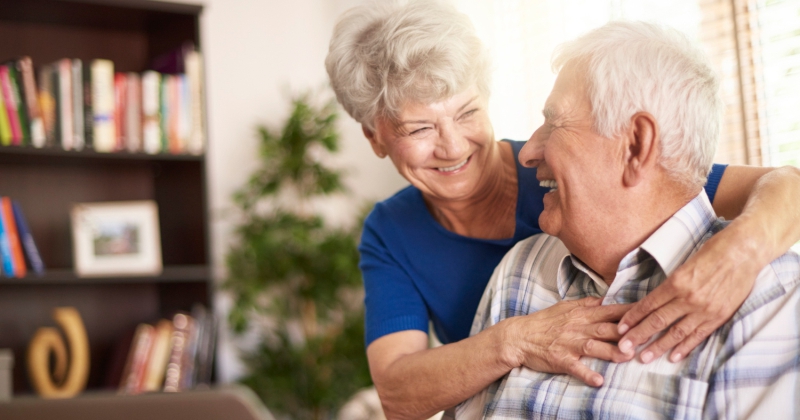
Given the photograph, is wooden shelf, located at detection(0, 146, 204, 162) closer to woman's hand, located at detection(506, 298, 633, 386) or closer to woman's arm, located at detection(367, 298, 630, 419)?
woman's arm, located at detection(367, 298, 630, 419)

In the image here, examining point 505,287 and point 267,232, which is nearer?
point 505,287

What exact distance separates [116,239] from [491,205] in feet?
6.65

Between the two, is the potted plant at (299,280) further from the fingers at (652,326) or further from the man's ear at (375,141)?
the fingers at (652,326)

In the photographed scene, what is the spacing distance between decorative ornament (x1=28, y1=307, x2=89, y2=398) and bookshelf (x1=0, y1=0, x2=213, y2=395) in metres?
0.14

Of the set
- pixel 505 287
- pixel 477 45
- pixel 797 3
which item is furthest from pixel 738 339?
pixel 797 3

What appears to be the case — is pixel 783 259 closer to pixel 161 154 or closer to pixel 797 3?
pixel 797 3

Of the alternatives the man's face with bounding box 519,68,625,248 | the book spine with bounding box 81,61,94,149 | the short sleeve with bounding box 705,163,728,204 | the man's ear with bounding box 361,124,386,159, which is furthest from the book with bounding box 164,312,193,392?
the short sleeve with bounding box 705,163,728,204

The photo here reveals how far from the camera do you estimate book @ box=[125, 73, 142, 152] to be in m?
3.04

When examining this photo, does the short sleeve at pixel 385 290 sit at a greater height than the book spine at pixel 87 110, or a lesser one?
lesser

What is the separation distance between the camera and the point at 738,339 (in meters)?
1.00

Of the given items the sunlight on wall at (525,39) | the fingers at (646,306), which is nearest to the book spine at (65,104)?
the sunlight on wall at (525,39)

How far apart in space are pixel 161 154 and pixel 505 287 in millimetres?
2109

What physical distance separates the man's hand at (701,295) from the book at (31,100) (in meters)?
2.59

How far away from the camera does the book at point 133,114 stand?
9.96 ft
